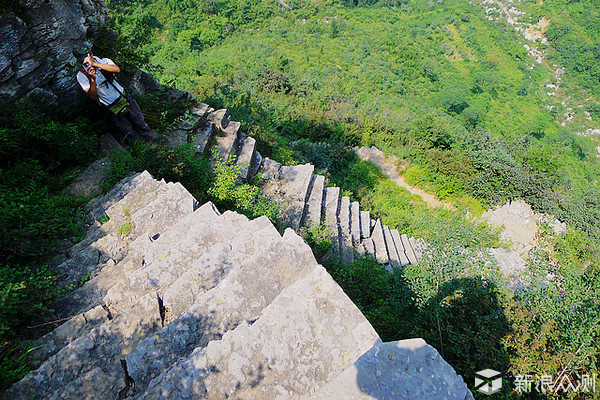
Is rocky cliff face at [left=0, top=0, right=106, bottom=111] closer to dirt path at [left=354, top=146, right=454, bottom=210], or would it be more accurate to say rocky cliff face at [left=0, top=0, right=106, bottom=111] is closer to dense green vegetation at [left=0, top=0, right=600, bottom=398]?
dense green vegetation at [left=0, top=0, right=600, bottom=398]

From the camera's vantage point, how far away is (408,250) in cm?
945

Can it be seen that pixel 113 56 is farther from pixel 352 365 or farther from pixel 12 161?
pixel 352 365

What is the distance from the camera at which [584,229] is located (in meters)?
11.6

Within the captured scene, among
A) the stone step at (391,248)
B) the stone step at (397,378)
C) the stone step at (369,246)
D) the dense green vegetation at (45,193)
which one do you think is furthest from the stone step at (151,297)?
the stone step at (391,248)

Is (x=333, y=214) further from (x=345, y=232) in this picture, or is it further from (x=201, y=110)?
(x=201, y=110)

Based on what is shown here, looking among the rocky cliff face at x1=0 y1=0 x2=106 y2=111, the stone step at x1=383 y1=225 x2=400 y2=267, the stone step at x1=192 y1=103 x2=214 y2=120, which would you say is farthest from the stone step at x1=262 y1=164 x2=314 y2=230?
the rocky cliff face at x1=0 y1=0 x2=106 y2=111

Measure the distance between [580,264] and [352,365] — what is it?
11.7 meters

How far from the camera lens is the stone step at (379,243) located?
841cm

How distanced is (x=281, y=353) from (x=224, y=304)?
74 cm

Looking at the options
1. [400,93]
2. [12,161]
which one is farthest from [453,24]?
[12,161]

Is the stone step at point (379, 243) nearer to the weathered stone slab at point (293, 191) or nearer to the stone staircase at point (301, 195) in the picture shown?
the stone staircase at point (301, 195)

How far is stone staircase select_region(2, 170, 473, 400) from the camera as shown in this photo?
2379 mm

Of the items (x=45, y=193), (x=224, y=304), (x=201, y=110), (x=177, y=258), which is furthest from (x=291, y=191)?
(x=224, y=304)

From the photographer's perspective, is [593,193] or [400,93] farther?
[400,93]
